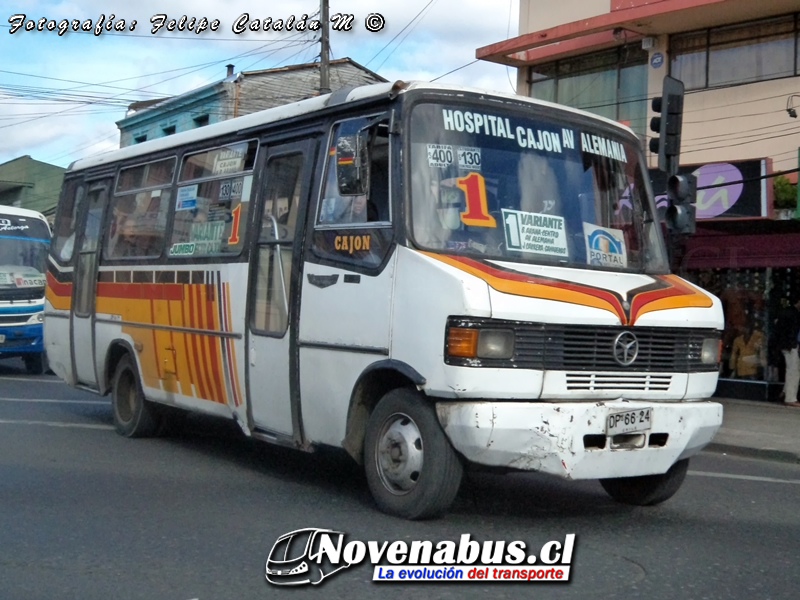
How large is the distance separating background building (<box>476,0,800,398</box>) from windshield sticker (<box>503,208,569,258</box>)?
9570 mm

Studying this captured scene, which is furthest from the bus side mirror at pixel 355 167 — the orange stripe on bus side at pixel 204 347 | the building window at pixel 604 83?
the building window at pixel 604 83

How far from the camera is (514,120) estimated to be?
682cm

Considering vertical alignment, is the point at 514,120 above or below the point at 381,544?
above

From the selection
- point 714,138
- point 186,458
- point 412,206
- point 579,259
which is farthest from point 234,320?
point 714,138

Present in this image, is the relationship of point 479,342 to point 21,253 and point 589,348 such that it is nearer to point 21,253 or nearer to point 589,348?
point 589,348

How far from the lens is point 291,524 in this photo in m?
6.30

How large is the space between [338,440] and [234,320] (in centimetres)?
169

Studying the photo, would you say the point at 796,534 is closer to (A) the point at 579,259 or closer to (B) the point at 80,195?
(A) the point at 579,259

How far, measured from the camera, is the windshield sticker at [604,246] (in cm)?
682

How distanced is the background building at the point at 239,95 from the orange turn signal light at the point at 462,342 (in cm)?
2717

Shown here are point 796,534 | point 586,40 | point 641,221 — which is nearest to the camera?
point 796,534

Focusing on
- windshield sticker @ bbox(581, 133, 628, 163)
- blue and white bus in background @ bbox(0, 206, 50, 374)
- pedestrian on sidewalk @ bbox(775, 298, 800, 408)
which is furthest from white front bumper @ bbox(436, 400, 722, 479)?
blue and white bus in background @ bbox(0, 206, 50, 374)

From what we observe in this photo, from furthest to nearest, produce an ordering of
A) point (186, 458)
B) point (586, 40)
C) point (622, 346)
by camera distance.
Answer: point (586, 40), point (186, 458), point (622, 346)

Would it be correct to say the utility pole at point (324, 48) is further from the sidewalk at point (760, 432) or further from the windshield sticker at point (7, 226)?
the sidewalk at point (760, 432)
